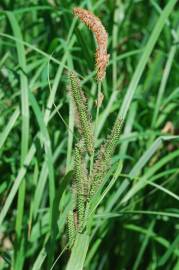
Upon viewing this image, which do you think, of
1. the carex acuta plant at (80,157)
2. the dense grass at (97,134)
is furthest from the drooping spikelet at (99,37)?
the dense grass at (97,134)

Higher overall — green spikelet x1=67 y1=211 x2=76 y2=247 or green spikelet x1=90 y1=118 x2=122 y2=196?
green spikelet x1=90 y1=118 x2=122 y2=196

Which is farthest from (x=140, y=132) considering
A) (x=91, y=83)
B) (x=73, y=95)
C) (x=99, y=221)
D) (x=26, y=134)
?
(x=73, y=95)

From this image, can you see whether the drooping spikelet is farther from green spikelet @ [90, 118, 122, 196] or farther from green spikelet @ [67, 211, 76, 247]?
green spikelet @ [67, 211, 76, 247]

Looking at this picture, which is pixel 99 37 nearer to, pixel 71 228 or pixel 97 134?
pixel 71 228

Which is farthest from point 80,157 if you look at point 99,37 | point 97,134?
point 97,134

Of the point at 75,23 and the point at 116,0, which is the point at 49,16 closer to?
the point at 116,0

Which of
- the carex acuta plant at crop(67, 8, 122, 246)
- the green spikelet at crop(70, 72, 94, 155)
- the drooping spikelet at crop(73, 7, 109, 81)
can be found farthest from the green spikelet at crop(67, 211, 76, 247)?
the drooping spikelet at crop(73, 7, 109, 81)
